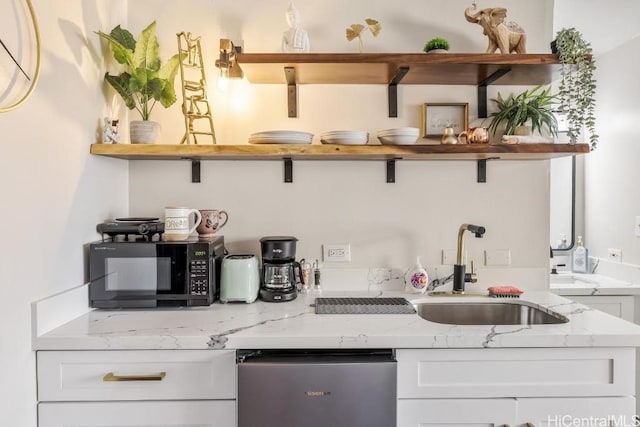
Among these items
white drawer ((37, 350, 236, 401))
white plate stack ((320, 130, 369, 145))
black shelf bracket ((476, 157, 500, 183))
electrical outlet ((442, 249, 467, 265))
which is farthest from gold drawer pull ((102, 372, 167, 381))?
black shelf bracket ((476, 157, 500, 183))

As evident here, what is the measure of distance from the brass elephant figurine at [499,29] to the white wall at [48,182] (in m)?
1.62

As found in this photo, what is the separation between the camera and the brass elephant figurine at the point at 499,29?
6.04 ft

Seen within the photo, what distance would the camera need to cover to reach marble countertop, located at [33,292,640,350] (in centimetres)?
133

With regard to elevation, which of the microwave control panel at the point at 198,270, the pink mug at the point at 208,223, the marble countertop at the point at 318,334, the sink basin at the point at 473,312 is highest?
the pink mug at the point at 208,223

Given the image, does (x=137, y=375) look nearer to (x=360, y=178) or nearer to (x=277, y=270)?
(x=277, y=270)

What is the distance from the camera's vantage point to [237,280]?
68.7 inches

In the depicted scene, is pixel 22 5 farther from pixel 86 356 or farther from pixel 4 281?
pixel 86 356

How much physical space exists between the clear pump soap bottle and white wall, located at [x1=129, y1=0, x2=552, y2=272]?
1.19 metres

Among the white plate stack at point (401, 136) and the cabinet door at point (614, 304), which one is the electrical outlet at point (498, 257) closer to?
the cabinet door at point (614, 304)

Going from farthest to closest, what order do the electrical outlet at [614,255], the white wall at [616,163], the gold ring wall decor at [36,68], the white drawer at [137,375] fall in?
1. the electrical outlet at [614,255]
2. the white wall at [616,163]
3. the white drawer at [137,375]
4. the gold ring wall decor at [36,68]

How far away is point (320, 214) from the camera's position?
2037 mm

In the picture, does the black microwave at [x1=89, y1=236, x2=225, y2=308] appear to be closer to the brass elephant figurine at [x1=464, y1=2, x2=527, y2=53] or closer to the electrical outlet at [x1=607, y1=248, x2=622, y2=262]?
the brass elephant figurine at [x1=464, y1=2, x2=527, y2=53]

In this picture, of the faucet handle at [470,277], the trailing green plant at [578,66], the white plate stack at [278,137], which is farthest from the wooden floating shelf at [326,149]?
the faucet handle at [470,277]

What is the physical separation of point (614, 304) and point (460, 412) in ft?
5.11
